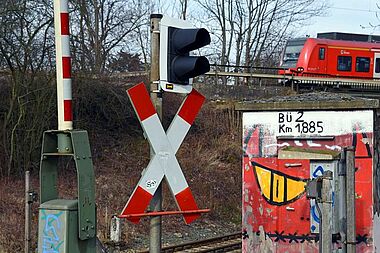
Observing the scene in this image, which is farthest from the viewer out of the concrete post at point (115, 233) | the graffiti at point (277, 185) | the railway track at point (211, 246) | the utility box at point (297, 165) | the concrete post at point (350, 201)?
the concrete post at point (115, 233)

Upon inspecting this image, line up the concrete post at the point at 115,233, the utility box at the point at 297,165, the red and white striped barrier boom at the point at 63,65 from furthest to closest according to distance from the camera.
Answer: the concrete post at the point at 115,233, the utility box at the point at 297,165, the red and white striped barrier boom at the point at 63,65

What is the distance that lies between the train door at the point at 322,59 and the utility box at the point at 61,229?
2706cm

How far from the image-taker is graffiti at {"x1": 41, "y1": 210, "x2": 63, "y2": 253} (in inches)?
200

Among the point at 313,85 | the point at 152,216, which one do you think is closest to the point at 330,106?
the point at 152,216

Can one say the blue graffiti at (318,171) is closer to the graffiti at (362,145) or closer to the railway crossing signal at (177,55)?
the graffiti at (362,145)

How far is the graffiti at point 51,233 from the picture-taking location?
507cm

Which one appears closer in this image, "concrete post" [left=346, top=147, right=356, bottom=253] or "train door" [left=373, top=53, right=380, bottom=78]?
"concrete post" [left=346, top=147, right=356, bottom=253]

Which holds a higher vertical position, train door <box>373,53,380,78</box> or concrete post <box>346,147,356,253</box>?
train door <box>373,53,380,78</box>

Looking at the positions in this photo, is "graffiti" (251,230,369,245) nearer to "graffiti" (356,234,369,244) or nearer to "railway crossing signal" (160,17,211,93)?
"graffiti" (356,234,369,244)

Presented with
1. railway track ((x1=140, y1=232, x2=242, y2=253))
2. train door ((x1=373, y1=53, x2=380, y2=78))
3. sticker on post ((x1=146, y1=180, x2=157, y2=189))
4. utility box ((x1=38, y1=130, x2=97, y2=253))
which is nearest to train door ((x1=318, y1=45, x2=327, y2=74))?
train door ((x1=373, y1=53, x2=380, y2=78))

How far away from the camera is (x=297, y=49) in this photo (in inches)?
1258

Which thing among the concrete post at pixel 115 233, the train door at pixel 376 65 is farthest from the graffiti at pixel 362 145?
the train door at pixel 376 65

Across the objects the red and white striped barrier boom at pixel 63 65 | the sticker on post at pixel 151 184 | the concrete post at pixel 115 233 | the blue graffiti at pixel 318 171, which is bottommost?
the concrete post at pixel 115 233

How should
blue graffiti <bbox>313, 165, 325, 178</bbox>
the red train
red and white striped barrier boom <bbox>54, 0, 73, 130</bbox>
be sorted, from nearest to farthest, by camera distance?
red and white striped barrier boom <bbox>54, 0, 73, 130</bbox> → blue graffiti <bbox>313, 165, 325, 178</bbox> → the red train
